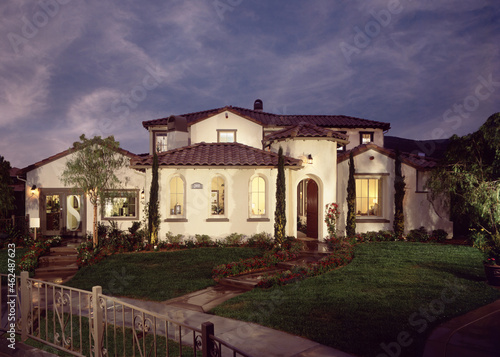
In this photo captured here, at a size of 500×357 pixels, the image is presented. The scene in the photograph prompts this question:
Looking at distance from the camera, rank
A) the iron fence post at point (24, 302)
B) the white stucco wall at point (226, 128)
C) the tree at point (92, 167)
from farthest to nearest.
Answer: the white stucco wall at point (226, 128) < the tree at point (92, 167) < the iron fence post at point (24, 302)

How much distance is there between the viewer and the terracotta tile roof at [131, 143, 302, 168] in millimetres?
14352

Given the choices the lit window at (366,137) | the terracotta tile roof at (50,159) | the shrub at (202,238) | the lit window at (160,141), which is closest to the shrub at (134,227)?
the terracotta tile roof at (50,159)

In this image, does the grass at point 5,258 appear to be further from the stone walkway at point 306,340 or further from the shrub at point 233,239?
the shrub at point 233,239

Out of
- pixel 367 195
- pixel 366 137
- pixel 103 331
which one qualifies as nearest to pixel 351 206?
pixel 367 195

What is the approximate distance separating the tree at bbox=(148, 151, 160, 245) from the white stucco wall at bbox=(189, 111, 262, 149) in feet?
19.9

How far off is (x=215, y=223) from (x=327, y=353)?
32.9 feet

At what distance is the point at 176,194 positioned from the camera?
50.9 ft

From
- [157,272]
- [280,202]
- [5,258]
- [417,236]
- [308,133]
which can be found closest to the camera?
[157,272]

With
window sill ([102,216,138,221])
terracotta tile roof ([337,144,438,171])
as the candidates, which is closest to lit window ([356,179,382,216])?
terracotta tile roof ([337,144,438,171])

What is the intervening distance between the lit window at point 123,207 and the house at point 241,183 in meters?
0.05

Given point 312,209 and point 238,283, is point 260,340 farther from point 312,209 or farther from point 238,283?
point 312,209

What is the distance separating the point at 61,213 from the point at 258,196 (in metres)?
10.9

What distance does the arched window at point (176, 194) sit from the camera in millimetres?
15266

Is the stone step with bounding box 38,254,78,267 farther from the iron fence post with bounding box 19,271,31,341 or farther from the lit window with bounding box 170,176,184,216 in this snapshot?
the iron fence post with bounding box 19,271,31,341
